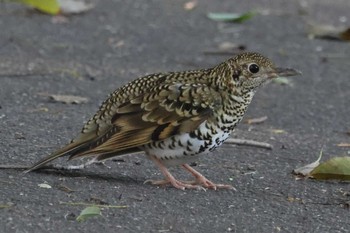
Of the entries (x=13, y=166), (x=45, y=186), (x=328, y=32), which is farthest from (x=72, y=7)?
(x=45, y=186)

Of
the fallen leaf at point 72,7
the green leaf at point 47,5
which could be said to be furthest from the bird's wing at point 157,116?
the fallen leaf at point 72,7

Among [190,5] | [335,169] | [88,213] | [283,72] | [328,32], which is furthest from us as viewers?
[190,5]

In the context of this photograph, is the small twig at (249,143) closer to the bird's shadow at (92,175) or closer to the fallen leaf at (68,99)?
the bird's shadow at (92,175)

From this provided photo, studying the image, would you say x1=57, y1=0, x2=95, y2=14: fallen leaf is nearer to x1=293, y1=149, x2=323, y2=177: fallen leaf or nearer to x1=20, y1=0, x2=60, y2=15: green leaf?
x1=20, y1=0, x2=60, y2=15: green leaf

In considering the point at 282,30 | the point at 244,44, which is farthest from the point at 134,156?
the point at 282,30

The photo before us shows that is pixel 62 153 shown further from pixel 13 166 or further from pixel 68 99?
pixel 68 99
